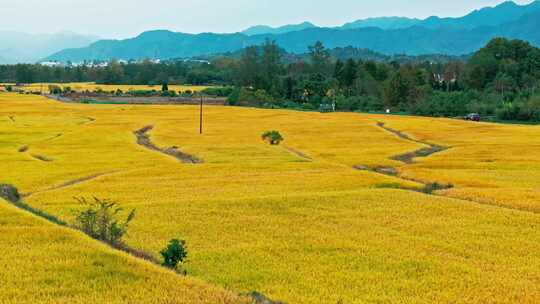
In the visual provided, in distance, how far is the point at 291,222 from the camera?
22.2 metres

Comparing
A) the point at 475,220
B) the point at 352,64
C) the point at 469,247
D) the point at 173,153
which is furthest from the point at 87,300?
the point at 352,64

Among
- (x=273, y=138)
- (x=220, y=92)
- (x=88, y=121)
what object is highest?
(x=220, y=92)

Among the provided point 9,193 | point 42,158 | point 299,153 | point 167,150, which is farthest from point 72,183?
point 299,153

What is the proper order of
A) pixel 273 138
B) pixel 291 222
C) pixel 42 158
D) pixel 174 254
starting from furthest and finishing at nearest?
1. pixel 273 138
2. pixel 42 158
3. pixel 291 222
4. pixel 174 254

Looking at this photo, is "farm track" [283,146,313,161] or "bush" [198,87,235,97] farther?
"bush" [198,87,235,97]

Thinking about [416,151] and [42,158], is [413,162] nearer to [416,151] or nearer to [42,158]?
[416,151]

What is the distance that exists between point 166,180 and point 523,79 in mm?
105543

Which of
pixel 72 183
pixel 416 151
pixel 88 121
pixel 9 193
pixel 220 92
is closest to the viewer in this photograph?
pixel 9 193

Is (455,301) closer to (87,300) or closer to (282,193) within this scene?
(87,300)

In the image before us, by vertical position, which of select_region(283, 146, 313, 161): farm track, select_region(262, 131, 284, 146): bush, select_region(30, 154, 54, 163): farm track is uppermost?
select_region(262, 131, 284, 146): bush

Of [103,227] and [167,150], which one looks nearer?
[103,227]

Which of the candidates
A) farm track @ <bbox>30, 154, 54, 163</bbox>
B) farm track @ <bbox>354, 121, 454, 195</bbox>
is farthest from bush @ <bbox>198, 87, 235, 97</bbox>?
farm track @ <bbox>30, 154, 54, 163</bbox>

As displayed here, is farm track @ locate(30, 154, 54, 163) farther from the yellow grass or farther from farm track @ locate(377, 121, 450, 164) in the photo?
the yellow grass

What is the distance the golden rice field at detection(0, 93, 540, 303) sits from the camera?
14750 millimetres
